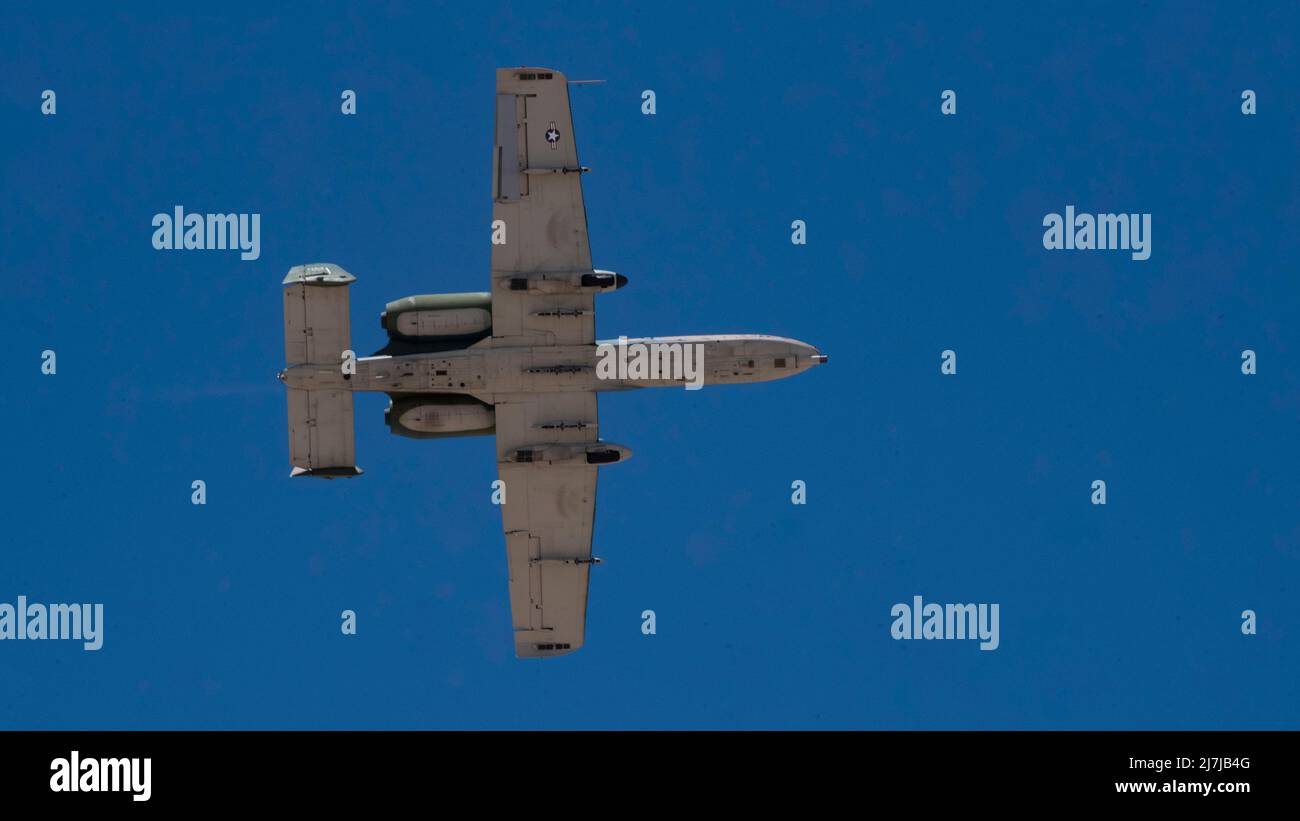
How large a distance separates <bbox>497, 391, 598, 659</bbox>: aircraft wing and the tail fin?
14.2 feet

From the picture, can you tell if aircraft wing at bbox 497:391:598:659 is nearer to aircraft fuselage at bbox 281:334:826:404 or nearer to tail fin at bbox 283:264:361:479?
aircraft fuselage at bbox 281:334:826:404

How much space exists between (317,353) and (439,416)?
11.9ft

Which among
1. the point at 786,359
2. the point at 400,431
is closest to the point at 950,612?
the point at 786,359

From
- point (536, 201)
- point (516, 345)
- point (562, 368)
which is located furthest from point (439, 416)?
point (536, 201)

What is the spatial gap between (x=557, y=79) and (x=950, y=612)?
58.7 feet

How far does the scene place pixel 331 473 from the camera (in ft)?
150

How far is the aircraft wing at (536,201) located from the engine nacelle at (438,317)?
44 cm

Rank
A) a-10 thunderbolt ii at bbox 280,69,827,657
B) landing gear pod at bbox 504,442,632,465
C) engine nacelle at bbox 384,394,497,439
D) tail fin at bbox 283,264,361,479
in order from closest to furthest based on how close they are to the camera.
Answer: a-10 thunderbolt ii at bbox 280,69,827,657
tail fin at bbox 283,264,361,479
engine nacelle at bbox 384,394,497,439
landing gear pod at bbox 504,442,632,465

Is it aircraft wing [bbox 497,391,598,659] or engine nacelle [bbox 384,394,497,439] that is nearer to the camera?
engine nacelle [bbox 384,394,497,439]

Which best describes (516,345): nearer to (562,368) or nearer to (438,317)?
(562,368)

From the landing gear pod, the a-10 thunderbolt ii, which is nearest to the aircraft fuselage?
the a-10 thunderbolt ii

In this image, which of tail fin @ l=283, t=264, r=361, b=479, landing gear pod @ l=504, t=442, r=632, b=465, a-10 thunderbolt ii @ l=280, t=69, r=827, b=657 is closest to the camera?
a-10 thunderbolt ii @ l=280, t=69, r=827, b=657

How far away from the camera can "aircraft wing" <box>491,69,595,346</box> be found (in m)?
45.3

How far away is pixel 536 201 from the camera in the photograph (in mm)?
45375
